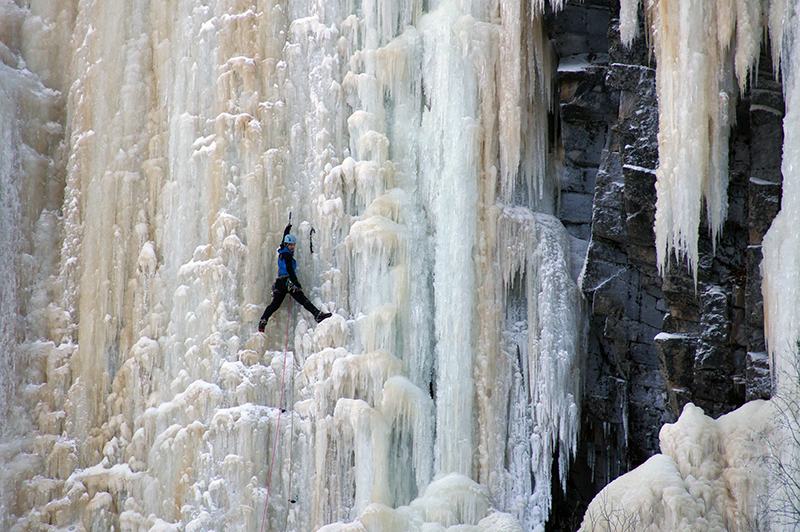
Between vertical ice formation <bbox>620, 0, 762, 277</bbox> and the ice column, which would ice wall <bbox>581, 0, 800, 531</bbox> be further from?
the ice column

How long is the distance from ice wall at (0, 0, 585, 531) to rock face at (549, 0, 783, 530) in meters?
0.41

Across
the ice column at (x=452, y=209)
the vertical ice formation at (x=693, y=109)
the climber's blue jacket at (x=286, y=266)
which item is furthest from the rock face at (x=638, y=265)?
the climber's blue jacket at (x=286, y=266)

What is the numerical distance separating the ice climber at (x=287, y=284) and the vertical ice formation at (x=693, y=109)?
12.5 ft

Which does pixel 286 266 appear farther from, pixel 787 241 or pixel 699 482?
pixel 787 241

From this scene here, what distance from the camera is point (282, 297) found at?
31.9 ft

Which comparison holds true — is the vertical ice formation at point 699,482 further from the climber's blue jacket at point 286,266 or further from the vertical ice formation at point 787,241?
the climber's blue jacket at point 286,266

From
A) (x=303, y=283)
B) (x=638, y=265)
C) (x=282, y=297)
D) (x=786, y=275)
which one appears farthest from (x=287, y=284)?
(x=786, y=275)

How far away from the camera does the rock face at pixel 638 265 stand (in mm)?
8477

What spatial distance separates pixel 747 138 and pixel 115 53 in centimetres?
763

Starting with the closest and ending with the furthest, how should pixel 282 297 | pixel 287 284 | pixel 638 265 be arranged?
pixel 287 284
pixel 282 297
pixel 638 265

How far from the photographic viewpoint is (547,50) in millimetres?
10172

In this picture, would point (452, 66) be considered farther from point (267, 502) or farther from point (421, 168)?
point (267, 502)

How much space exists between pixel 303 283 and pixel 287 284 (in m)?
0.42

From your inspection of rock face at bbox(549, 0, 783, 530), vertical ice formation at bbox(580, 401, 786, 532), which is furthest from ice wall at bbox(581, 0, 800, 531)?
rock face at bbox(549, 0, 783, 530)
